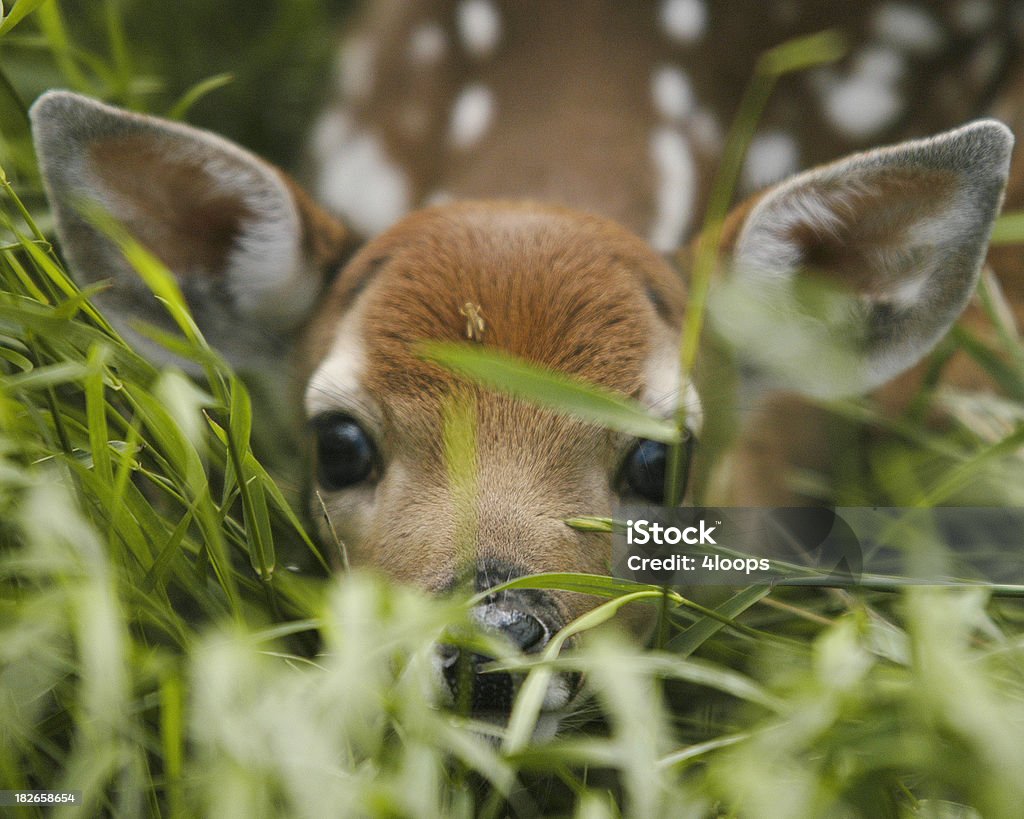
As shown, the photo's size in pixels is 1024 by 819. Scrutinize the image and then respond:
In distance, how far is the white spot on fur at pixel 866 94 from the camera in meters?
2.63

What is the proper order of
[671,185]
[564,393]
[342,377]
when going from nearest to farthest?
1. [564,393]
2. [342,377]
3. [671,185]

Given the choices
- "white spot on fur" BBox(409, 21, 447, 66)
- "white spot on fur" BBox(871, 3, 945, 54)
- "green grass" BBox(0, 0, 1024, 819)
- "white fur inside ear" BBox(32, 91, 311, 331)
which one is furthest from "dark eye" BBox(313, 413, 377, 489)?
"white spot on fur" BBox(871, 3, 945, 54)

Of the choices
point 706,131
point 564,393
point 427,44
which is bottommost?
point 706,131

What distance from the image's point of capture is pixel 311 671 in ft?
3.63

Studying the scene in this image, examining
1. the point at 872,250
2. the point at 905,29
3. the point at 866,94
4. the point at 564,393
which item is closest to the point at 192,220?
the point at 564,393

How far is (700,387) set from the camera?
5.26 ft

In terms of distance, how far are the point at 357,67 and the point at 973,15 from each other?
1454mm

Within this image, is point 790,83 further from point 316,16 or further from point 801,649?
point 801,649

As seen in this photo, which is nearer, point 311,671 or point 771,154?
point 311,671

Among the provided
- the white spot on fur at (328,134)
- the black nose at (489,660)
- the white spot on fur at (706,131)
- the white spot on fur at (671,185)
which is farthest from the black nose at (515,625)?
the white spot on fur at (328,134)

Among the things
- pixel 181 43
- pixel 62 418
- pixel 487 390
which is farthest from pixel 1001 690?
pixel 181 43

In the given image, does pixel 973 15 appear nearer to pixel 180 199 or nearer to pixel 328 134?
pixel 328 134

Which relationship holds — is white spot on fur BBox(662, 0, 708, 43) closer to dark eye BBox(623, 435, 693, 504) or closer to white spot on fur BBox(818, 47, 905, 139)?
white spot on fur BBox(818, 47, 905, 139)

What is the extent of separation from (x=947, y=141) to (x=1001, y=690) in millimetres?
660
